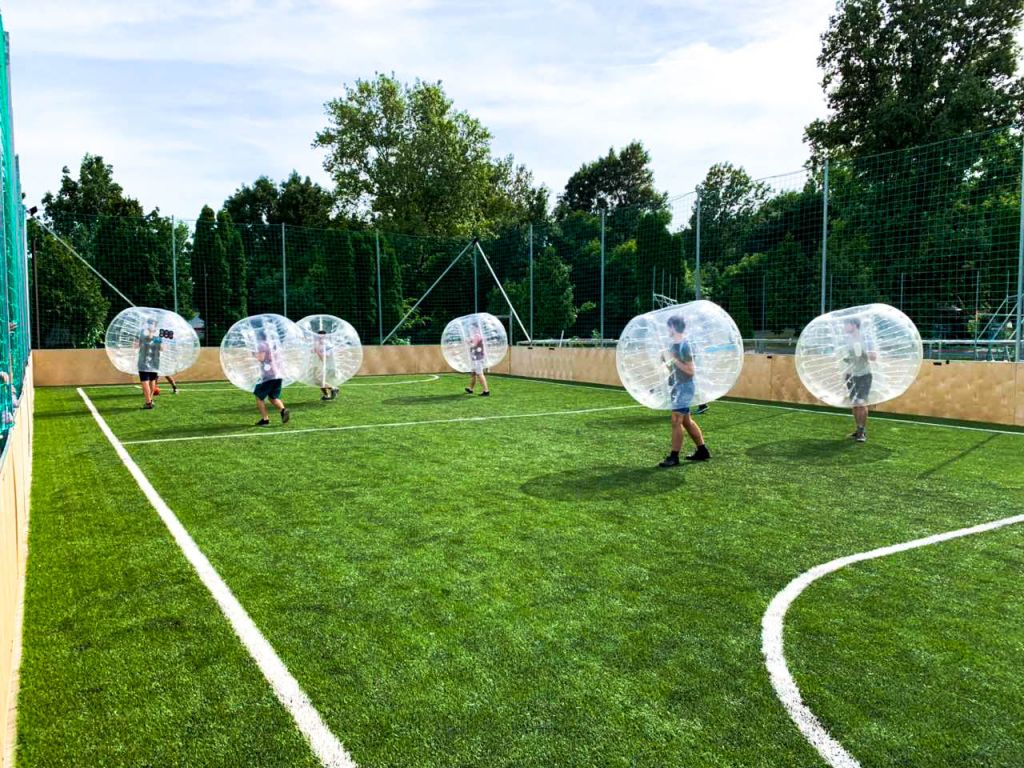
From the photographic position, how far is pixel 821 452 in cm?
909

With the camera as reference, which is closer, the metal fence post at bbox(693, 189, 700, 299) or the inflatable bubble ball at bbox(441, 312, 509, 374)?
the inflatable bubble ball at bbox(441, 312, 509, 374)

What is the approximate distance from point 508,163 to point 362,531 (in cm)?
5926

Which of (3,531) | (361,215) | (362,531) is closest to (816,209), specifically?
(362,531)

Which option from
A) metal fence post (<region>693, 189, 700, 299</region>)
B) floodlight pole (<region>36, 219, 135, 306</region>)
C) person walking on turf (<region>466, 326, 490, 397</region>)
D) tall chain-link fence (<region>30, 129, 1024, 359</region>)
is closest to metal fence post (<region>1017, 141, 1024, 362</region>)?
tall chain-link fence (<region>30, 129, 1024, 359</region>)

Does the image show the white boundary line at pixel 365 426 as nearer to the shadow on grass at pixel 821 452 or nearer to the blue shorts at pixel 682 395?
the shadow on grass at pixel 821 452

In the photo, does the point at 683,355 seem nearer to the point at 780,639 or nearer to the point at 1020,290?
the point at 780,639

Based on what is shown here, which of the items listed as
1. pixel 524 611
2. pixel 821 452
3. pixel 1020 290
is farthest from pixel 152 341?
pixel 1020 290

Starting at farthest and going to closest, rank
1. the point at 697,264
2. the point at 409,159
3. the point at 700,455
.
→ the point at 409,159 < the point at 697,264 < the point at 700,455

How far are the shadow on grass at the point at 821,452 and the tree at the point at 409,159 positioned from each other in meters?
40.3

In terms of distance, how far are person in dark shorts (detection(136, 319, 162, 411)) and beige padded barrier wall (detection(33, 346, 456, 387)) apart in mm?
6637

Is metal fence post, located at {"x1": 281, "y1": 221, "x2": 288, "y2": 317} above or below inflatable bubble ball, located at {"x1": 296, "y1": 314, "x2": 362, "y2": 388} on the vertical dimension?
above

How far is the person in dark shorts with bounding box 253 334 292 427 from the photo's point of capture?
38.7 ft

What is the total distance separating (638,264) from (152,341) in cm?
1159

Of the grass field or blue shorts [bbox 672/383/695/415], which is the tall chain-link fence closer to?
the grass field
